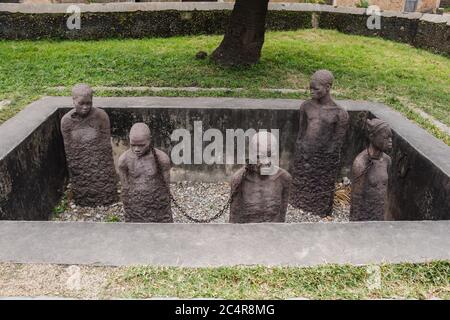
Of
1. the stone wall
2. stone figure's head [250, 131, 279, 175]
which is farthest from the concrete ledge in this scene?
the stone wall

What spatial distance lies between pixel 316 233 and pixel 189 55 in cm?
802

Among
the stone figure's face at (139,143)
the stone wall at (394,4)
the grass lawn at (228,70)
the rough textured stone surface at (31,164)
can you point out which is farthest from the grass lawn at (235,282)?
the stone wall at (394,4)

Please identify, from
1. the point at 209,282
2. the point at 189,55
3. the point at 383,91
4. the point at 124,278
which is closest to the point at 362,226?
the point at 209,282

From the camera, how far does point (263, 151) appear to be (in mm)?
3930

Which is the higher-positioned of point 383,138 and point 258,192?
point 383,138

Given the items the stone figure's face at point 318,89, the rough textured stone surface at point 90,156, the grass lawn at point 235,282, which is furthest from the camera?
the rough textured stone surface at point 90,156

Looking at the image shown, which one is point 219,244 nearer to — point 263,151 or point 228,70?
point 263,151

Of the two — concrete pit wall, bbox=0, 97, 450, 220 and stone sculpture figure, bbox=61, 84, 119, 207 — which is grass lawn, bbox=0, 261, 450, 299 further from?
stone sculpture figure, bbox=61, 84, 119, 207

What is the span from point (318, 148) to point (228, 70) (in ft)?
13.8

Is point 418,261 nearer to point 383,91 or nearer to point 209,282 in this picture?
point 209,282

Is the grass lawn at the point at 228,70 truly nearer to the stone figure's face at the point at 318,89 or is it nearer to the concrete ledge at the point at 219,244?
the stone figure's face at the point at 318,89

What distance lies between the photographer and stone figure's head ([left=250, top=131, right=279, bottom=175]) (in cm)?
392

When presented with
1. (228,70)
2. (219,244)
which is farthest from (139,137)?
(228,70)

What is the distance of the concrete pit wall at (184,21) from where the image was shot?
476 inches
